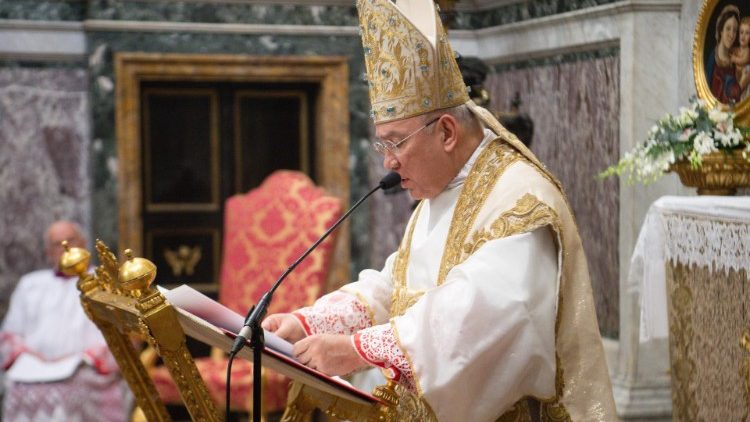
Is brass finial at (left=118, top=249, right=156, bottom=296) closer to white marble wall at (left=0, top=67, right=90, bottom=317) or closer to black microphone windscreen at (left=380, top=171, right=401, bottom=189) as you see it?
black microphone windscreen at (left=380, top=171, right=401, bottom=189)

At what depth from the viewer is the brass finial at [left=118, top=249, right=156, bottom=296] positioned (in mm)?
2799

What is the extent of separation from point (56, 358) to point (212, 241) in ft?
4.99

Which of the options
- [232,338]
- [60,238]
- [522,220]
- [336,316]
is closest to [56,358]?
[60,238]

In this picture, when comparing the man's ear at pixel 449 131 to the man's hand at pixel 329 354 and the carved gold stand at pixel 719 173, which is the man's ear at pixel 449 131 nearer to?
the man's hand at pixel 329 354

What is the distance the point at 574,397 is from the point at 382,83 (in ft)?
3.08

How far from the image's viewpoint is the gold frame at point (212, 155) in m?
6.96

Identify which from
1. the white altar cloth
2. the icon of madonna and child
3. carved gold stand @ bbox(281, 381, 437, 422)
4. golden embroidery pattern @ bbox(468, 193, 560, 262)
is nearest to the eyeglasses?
golden embroidery pattern @ bbox(468, 193, 560, 262)

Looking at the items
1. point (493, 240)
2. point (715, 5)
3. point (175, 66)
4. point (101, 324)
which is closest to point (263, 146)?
point (175, 66)

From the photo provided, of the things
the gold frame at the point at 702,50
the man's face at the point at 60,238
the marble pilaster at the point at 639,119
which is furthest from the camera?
the man's face at the point at 60,238

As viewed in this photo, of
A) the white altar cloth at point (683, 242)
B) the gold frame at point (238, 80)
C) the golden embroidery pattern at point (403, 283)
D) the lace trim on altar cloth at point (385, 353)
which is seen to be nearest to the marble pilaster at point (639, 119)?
the white altar cloth at point (683, 242)

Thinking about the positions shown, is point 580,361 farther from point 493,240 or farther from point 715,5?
point 715,5

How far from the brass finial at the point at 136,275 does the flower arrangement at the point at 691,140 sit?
88.5 inches

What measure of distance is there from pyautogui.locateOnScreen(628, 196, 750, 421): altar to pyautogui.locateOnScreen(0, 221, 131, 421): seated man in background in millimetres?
2597

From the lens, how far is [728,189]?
173 inches
